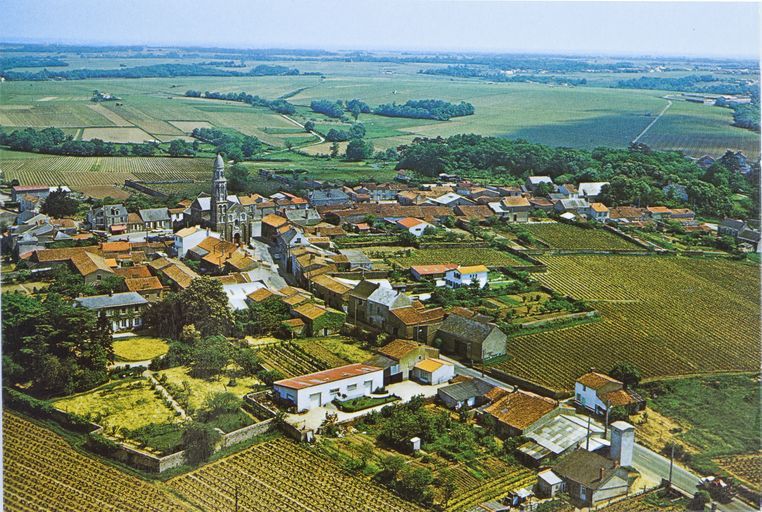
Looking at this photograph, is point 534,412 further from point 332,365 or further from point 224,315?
point 224,315

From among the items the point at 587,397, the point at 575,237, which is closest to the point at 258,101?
the point at 575,237

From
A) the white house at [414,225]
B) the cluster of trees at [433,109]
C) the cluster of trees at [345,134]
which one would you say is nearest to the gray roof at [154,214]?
the white house at [414,225]

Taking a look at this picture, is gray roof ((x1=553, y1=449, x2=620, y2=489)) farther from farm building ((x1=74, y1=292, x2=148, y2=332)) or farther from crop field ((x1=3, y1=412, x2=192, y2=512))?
farm building ((x1=74, y1=292, x2=148, y2=332))

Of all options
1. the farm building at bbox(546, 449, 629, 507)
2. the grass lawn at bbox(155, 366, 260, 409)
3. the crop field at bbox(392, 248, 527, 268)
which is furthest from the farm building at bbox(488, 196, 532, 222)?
the farm building at bbox(546, 449, 629, 507)

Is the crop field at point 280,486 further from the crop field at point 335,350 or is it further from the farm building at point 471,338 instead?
the farm building at point 471,338

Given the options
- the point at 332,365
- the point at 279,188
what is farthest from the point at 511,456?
the point at 279,188

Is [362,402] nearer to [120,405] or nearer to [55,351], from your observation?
[120,405]
